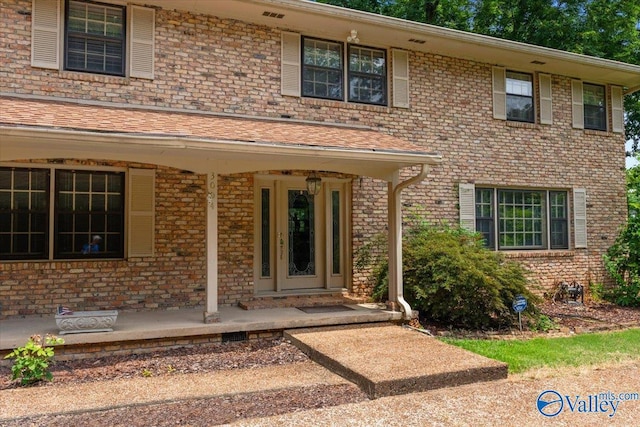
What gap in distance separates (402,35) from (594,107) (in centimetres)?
560

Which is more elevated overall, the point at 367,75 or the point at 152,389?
the point at 367,75

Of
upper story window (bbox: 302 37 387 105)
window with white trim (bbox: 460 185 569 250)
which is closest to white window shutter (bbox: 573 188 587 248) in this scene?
window with white trim (bbox: 460 185 569 250)

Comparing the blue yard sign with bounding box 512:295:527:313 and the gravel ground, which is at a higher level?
the blue yard sign with bounding box 512:295:527:313

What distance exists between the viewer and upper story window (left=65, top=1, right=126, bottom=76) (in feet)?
24.9

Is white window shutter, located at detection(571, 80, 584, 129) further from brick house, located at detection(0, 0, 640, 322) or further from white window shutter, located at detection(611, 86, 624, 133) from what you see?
white window shutter, located at detection(611, 86, 624, 133)

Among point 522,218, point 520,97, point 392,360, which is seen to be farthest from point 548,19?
point 392,360

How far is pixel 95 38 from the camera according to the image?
25.3ft

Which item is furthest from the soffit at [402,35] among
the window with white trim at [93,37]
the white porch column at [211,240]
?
the white porch column at [211,240]

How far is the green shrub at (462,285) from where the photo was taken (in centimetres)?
763

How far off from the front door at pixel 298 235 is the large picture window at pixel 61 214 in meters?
2.36

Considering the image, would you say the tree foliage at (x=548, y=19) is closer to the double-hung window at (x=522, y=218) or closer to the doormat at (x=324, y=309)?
the double-hung window at (x=522, y=218)

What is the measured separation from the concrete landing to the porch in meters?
0.28

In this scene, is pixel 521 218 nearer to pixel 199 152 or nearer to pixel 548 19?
pixel 199 152

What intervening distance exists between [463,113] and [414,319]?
15.4 feet
